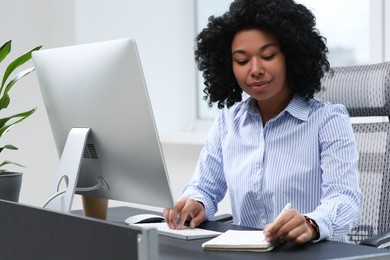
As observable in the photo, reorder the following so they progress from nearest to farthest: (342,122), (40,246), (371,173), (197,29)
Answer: (40,246) < (342,122) < (371,173) < (197,29)

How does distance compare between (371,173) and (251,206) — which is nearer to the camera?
(251,206)

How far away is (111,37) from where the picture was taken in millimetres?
3398

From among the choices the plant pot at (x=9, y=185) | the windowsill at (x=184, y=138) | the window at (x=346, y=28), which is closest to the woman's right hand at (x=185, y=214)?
the plant pot at (x=9, y=185)

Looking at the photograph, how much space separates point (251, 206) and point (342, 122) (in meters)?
0.29

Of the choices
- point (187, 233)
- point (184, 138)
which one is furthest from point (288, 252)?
point (184, 138)

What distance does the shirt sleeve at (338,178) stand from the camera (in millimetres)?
1409

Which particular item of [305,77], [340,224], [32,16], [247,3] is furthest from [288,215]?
[32,16]

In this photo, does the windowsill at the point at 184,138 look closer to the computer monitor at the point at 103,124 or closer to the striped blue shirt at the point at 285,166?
the striped blue shirt at the point at 285,166

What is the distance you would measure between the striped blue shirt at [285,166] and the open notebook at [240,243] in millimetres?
195

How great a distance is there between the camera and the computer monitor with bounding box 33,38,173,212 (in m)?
1.28

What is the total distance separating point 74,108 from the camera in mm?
1451

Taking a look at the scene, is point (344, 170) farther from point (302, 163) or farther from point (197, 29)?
point (197, 29)

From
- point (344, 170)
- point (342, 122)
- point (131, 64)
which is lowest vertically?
point (344, 170)

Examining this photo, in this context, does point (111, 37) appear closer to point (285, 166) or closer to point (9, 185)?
point (9, 185)
